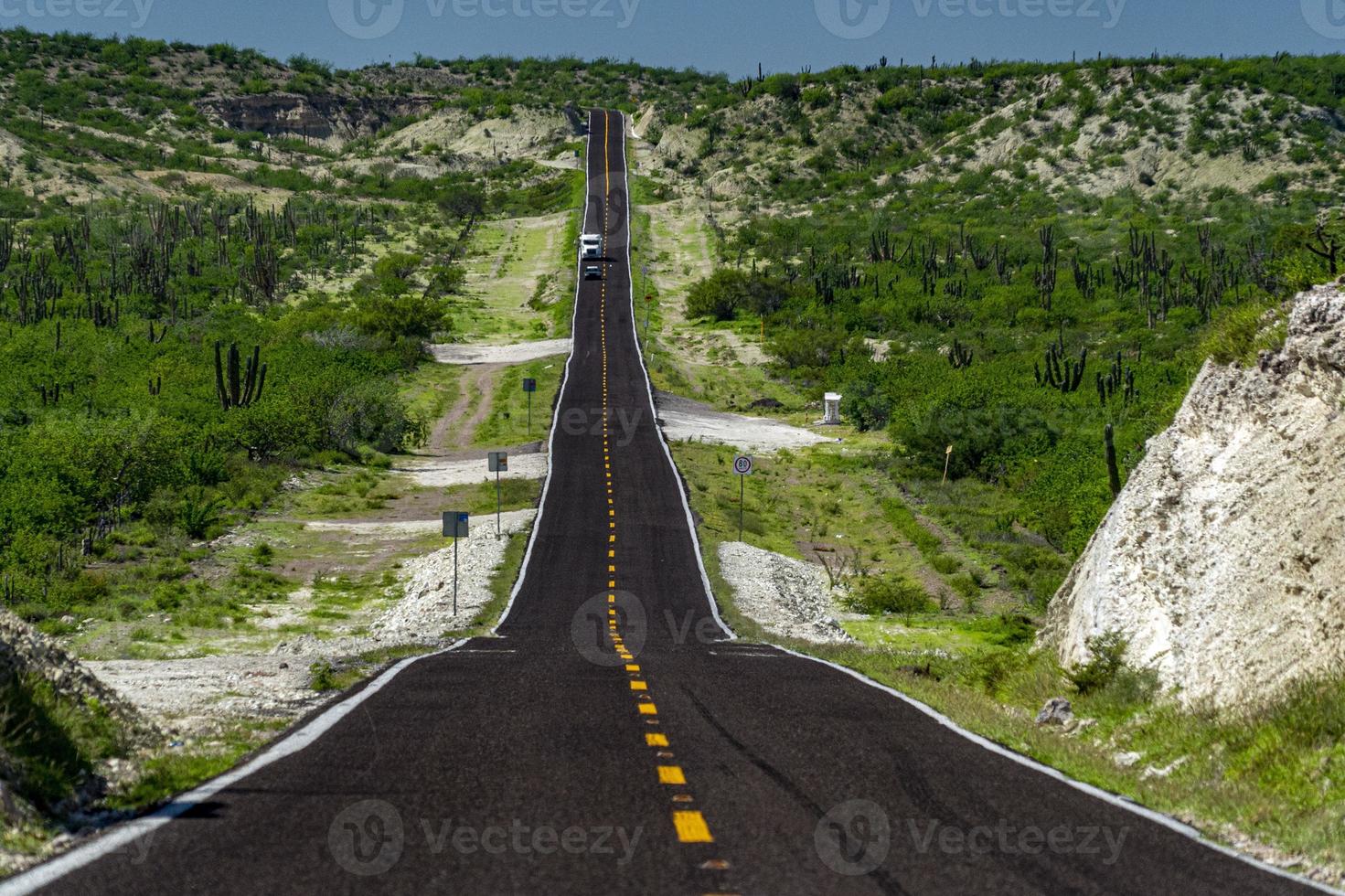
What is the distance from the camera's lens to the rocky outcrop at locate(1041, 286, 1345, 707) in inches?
488

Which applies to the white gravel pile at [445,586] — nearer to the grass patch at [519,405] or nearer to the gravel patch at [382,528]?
the gravel patch at [382,528]

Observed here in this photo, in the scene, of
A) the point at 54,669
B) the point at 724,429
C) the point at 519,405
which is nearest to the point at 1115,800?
the point at 54,669

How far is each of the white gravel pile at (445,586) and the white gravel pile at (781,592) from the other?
6677mm

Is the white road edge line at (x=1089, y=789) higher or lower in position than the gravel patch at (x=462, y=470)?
higher

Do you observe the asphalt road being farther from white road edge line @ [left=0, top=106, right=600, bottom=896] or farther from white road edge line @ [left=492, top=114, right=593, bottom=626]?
white road edge line @ [left=492, top=114, right=593, bottom=626]

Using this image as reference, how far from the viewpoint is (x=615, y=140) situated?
16575cm

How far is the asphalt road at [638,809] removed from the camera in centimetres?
691

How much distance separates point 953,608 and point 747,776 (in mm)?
27383

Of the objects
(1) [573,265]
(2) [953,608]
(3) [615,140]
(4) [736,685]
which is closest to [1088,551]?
(4) [736,685]

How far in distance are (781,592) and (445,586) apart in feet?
29.6

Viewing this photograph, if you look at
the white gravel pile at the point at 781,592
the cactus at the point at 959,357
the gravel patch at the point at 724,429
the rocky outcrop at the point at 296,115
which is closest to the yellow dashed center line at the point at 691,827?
the white gravel pile at the point at 781,592

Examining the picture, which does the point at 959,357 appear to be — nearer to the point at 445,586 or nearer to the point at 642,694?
the point at 445,586

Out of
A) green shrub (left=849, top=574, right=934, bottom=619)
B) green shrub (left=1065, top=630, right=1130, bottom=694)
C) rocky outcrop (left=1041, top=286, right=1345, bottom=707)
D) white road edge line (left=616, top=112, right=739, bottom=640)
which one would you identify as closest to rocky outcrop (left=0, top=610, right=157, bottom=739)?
rocky outcrop (left=1041, top=286, right=1345, bottom=707)

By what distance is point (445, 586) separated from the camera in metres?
33.8
